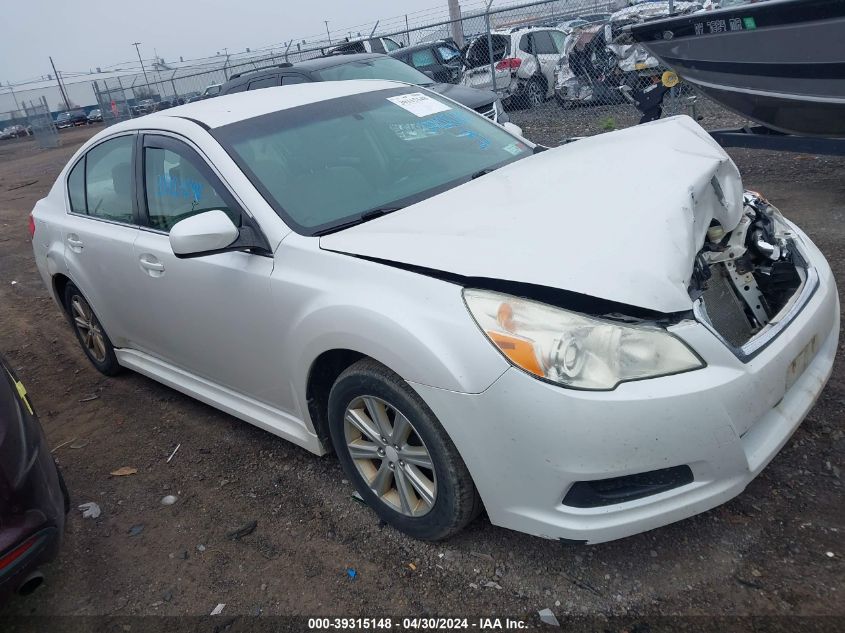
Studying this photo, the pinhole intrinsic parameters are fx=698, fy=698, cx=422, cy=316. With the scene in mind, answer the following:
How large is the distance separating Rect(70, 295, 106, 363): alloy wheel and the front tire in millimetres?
2504

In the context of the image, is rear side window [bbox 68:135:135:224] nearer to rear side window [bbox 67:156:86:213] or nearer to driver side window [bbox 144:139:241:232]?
rear side window [bbox 67:156:86:213]

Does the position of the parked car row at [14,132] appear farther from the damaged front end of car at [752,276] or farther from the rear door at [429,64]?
the damaged front end of car at [752,276]

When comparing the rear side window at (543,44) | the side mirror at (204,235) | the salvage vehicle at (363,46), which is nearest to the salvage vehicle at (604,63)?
the rear side window at (543,44)

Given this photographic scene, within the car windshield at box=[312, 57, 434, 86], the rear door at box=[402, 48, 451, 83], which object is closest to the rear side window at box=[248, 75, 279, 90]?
the car windshield at box=[312, 57, 434, 86]

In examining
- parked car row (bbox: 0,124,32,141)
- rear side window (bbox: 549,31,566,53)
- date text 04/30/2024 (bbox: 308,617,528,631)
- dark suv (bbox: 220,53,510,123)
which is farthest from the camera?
parked car row (bbox: 0,124,32,141)

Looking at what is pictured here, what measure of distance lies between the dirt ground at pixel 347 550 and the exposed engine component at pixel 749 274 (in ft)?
1.94

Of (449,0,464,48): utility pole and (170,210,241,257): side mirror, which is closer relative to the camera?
(170,210,241,257): side mirror

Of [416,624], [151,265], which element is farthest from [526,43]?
[416,624]

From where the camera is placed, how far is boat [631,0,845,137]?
5164 mm

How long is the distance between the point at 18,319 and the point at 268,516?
15.8 ft

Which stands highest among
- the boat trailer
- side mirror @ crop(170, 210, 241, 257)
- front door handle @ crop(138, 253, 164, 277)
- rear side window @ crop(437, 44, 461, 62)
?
side mirror @ crop(170, 210, 241, 257)

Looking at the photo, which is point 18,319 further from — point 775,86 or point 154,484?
point 775,86

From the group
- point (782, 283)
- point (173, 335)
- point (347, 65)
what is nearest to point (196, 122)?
point (173, 335)

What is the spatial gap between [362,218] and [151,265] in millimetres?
1261
